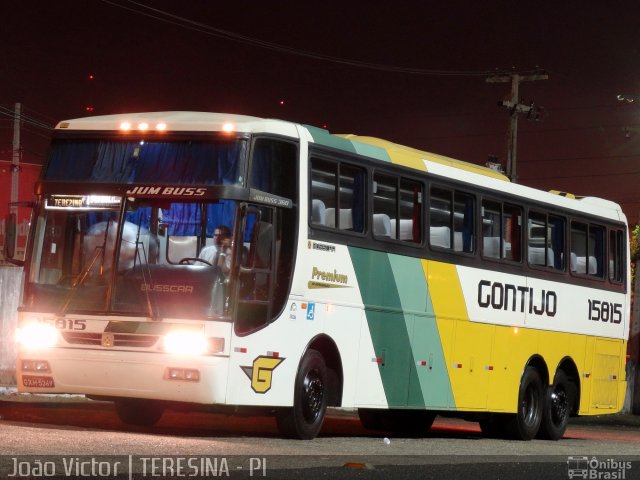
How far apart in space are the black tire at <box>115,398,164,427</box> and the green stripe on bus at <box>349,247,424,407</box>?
9.17ft

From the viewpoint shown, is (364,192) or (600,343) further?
(600,343)

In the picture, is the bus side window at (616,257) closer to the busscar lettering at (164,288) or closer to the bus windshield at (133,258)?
the bus windshield at (133,258)

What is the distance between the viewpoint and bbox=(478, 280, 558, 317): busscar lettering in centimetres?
2023

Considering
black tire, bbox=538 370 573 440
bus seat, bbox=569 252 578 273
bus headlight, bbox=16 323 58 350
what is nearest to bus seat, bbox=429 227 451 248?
black tire, bbox=538 370 573 440

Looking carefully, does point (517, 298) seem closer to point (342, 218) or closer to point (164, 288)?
point (342, 218)

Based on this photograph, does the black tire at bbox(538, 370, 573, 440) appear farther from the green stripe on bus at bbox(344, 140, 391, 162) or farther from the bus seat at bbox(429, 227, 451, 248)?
the green stripe on bus at bbox(344, 140, 391, 162)

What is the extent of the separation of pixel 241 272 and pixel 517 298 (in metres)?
6.75

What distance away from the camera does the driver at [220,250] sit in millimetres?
15352

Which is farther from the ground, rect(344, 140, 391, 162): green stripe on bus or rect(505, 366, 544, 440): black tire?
rect(344, 140, 391, 162): green stripe on bus

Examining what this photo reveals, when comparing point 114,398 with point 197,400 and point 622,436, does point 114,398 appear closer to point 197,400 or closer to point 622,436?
point 197,400

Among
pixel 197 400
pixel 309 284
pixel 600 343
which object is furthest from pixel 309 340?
pixel 600 343

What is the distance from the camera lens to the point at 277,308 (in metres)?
15.8

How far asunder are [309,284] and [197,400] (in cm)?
199

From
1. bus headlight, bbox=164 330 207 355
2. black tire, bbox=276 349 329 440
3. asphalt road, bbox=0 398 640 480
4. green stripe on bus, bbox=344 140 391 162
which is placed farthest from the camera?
green stripe on bus, bbox=344 140 391 162
